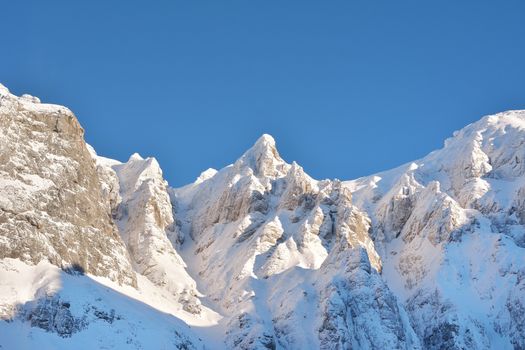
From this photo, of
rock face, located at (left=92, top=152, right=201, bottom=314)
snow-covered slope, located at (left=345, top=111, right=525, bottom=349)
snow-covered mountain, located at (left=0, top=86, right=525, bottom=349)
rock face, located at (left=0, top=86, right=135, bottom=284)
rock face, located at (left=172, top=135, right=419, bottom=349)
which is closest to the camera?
snow-covered mountain, located at (left=0, top=86, right=525, bottom=349)

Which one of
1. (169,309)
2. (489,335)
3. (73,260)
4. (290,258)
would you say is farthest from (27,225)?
(489,335)

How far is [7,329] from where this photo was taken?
10712 centimetres

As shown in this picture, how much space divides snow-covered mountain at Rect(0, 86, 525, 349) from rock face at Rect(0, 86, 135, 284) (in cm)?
22

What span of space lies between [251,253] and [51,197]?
134ft

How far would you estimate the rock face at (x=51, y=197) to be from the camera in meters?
122

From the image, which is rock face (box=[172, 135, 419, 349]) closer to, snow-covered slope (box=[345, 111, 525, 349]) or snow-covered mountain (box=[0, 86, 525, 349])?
snow-covered mountain (box=[0, 86, 525, 349])

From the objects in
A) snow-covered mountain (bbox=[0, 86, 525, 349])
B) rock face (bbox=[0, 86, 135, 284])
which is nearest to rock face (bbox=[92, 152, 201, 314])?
snow-covered mountain (bbox=[0, 86, 525, 349])

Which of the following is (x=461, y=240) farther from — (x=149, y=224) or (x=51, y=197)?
(x=51, y=197)

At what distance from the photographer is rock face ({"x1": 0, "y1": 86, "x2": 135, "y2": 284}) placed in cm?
12162

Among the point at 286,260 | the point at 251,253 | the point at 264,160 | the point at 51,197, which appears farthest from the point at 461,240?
the point at 51,197

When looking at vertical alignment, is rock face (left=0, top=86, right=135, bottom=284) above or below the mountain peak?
below

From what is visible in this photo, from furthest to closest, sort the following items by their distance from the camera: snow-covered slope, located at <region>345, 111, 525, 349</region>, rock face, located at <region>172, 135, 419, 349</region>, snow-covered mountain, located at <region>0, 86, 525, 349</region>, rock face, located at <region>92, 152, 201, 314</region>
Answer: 1. rock face, located at <region>92, 152, 201, 314</region>
2. snow-covered slope, located at <region>345, 111, 525, 349</region>
3. rock face, located at <region>172, 135, 419, 349</region>
4. snow-covered mountain, located at <region>0, 86, 525, 349</region>

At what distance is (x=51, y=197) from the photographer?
128250 mm

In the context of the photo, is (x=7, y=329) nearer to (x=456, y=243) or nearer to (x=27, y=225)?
(x=27, y=225)
